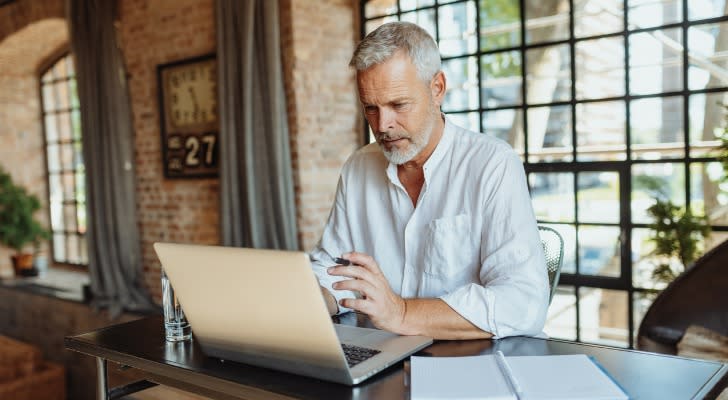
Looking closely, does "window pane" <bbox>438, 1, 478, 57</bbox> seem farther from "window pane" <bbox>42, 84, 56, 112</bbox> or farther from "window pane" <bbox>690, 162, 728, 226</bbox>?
"window pane" <bbox>42, 84, 56, 112</bbox>

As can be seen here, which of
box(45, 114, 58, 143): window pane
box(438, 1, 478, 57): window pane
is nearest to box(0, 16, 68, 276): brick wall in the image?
A: box(45, 114, 58, 143): window pane

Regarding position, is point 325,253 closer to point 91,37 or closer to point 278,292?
point 278,292

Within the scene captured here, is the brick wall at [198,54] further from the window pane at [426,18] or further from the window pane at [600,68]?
the window pane at [600,68]

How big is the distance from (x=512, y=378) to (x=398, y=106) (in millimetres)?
921

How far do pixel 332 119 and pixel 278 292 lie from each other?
3173 millimetres

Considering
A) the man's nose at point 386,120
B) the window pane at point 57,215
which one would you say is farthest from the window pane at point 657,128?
the window pane at point 57,215

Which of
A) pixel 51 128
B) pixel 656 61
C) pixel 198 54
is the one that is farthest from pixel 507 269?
pixel 51 128

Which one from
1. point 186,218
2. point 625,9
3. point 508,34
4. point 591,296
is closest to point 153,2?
point 186,218

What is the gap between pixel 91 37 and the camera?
5.41 meters

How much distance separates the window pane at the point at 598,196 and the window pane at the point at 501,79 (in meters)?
0.61

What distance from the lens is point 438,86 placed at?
1971 millimetres

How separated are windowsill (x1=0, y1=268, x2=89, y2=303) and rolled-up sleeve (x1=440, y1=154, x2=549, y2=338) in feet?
16.0

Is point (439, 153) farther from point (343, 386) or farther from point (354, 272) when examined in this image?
point (343, 386)

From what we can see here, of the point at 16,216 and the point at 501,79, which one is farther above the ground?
the point at 501,79
